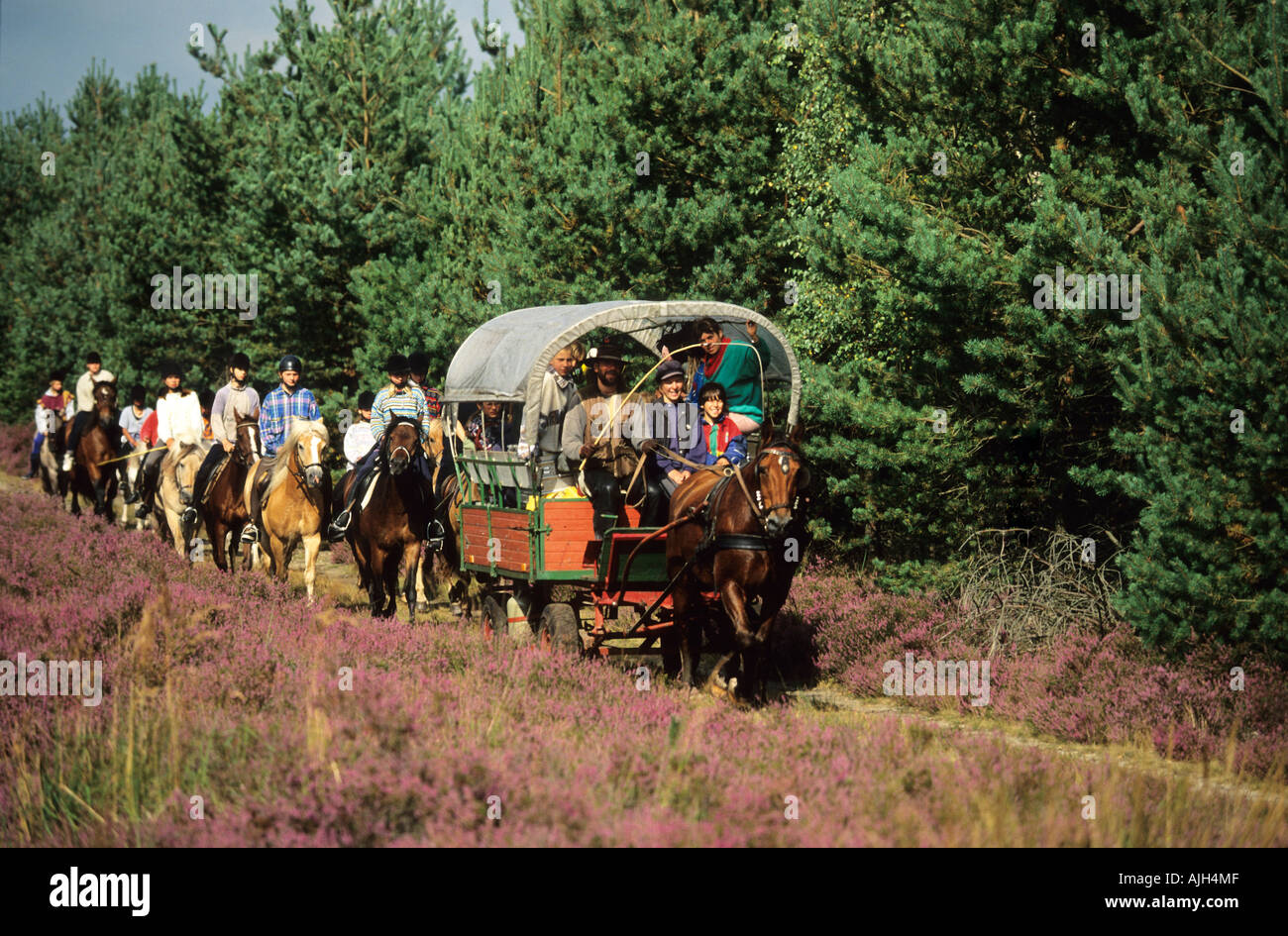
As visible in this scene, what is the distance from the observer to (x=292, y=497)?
1527 cm

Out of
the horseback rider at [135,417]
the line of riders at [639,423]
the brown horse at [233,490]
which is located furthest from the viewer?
the horseback rider at [135,417]

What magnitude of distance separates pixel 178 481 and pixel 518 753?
47.3 ft

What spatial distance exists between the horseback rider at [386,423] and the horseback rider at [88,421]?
9657 mm

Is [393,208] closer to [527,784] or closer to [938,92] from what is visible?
[938,92]

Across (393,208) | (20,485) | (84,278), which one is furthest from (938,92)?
(84,278)

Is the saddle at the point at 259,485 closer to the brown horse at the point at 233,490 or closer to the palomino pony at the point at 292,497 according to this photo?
the palomino pony at the point at 292,497

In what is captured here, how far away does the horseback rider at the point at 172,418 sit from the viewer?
20016 mm

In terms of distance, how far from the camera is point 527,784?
239 inches

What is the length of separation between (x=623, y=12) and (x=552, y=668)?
15035 mm

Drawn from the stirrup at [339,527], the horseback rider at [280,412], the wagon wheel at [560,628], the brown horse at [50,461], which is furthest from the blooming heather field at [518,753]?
the brown horse at [50,461]

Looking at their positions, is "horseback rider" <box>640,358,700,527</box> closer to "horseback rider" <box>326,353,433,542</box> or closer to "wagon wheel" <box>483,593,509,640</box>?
"wagon wheel" <box>483,593,509,640</box>

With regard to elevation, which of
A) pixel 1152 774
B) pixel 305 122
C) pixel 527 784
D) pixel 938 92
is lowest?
pixel 1152 774

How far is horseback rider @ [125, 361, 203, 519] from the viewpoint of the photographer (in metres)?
20.0

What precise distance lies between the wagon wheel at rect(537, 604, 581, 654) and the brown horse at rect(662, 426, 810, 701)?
117 centimetres
